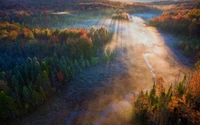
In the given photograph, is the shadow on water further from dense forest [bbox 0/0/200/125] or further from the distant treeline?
the distant treeline

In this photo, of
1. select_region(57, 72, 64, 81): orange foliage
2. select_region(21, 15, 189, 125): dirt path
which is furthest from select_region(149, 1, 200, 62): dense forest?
select_region(57, 72, 64, 81): orange foliage

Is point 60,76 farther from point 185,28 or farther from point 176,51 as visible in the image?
point 185,28

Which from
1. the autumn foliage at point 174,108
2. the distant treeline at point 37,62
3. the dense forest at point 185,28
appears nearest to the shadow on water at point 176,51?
the dense forest at point 185,28

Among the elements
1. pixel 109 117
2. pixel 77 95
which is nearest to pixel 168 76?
pixel 109 117

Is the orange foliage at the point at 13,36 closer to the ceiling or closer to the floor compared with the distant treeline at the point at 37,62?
closer to the ceiling

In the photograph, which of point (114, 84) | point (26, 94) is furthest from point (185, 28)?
point (26, 94)

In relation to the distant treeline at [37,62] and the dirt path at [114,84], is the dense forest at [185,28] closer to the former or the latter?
the dirt path at [114,84]
